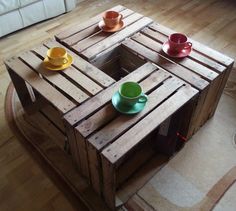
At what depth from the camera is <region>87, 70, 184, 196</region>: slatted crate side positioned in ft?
3.08

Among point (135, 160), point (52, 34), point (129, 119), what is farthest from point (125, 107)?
point (52, 34)

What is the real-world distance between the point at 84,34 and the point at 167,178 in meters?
0.84

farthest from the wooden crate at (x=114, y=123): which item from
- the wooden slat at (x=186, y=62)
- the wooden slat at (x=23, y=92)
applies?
the wooden slat at (x=23, y=92)

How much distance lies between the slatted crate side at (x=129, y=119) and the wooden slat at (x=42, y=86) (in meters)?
0.19

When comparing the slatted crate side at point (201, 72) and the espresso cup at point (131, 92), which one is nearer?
the espresso cup at point (131, 92)

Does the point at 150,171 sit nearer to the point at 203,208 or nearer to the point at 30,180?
the point at 203,208

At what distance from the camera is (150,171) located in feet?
4.10

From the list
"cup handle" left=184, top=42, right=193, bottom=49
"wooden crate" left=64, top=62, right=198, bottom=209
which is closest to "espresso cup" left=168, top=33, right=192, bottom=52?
"cup handle" left=184, top=42, right=193, bottom=49

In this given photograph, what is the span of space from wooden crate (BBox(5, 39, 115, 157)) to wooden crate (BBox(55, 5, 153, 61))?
5 centimetres

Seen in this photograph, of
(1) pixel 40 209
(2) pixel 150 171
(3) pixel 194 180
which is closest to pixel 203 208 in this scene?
(3) pixel 194 180

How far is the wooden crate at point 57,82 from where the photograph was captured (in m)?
1.10

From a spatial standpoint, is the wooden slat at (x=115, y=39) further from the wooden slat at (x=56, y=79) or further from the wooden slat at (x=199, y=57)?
the wooden slat at (x=56, y=79)

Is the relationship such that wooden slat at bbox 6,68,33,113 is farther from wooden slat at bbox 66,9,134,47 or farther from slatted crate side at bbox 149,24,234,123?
slatted crate side at bbox 149,24,234,123

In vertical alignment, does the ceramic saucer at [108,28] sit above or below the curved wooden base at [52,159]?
above
